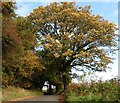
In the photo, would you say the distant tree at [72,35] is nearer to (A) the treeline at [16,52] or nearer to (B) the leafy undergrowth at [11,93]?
(A) the treeline at [16,52]

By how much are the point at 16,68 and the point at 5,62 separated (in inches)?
228

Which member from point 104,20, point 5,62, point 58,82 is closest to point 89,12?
point 104,20

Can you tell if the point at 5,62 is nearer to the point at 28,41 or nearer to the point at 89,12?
the point at 28,41

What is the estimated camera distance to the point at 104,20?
46375 mm

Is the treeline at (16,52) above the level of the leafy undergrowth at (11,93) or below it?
above

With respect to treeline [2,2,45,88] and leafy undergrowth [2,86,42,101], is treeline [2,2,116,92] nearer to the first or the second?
treeline [2,2,45,88]

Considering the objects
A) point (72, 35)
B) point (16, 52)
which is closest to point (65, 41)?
point (72, 35)

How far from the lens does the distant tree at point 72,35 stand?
4400 centimetres

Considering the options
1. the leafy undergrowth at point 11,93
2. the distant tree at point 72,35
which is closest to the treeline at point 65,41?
the distant tree at point 72,35

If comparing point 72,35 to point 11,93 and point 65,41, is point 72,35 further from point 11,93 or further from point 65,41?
point 11,93

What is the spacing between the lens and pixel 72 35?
45.1 metres

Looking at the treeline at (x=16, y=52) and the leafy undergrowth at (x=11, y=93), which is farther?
the leafy undergrowth at (x=11, y=93)

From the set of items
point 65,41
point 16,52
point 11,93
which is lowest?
point 11,93

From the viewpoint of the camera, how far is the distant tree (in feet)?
144
